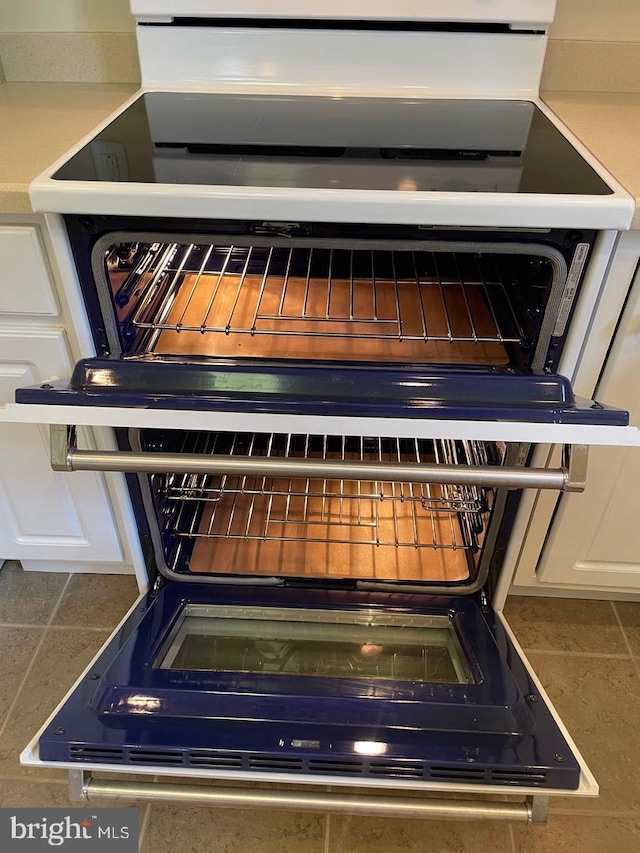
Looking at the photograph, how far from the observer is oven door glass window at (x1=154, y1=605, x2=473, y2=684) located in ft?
3.68

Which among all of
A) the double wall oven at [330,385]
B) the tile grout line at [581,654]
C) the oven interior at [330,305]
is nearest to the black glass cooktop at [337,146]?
the double wall oven at [330,385]

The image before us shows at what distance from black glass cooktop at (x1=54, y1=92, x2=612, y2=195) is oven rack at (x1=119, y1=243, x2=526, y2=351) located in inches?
7.5

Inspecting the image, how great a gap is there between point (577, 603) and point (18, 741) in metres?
1.27

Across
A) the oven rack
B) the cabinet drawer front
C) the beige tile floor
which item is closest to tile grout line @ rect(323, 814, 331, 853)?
the beige tile floor

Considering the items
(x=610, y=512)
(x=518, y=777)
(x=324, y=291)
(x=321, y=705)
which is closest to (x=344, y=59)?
(x=324, y=291)

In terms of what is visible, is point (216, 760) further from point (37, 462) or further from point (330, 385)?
point (37, 462)

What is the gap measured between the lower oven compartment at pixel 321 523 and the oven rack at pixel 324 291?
9.6 inches

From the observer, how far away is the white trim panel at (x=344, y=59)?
123 cm

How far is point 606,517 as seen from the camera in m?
1.27

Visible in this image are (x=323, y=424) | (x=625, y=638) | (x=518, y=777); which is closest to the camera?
(x=323, y=424)

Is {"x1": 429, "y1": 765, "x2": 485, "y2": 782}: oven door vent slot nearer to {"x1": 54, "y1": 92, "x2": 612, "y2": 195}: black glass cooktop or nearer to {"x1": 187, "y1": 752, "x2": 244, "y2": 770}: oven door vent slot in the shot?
{"x1": 187, "y1": 752, "x2": 244, "y2": 770}: oven door vent slot

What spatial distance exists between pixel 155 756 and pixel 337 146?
3.20 feet

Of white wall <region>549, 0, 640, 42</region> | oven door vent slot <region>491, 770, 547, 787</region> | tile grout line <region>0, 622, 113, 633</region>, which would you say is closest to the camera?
oven door vent slot <region>491, 770, 547, 787</region>

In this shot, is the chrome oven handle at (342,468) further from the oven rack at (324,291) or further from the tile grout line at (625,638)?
the tile grout line at (625,638)
